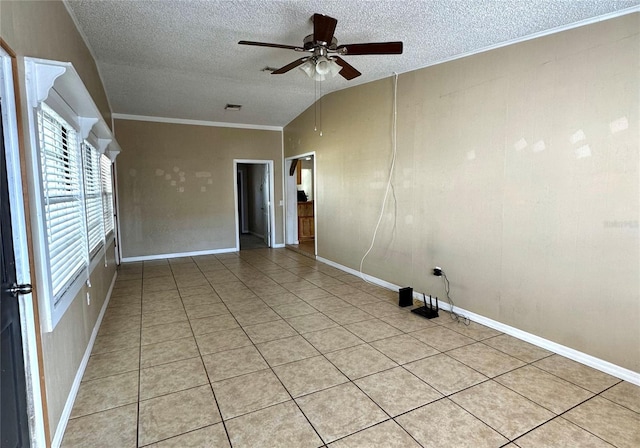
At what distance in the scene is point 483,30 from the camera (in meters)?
2.90

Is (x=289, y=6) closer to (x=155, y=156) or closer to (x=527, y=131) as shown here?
(x=527, y=131)

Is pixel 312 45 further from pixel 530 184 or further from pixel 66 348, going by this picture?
pixel 66 348

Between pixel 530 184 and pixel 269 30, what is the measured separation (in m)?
2.77

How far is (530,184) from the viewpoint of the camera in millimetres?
2896

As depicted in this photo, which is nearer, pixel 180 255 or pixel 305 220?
pixel 180 255

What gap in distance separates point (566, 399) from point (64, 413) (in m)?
3.21

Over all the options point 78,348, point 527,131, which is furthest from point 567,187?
point 78,348

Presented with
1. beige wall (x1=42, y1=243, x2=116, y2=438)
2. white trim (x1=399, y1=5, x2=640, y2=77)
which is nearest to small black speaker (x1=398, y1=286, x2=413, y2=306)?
white trim (x1=399, y1=5, x2=640, y2=77)

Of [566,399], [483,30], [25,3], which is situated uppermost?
[483,30]

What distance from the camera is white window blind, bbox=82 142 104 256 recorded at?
10.3ft

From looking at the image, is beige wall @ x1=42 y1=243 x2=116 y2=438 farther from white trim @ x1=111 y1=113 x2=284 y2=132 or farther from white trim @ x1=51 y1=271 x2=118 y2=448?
Result: white trim @ x1=111 y1=113 x2=284 y2=132

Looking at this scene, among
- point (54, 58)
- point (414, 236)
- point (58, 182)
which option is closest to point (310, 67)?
point (54, 58)

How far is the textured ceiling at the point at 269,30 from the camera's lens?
2.60m

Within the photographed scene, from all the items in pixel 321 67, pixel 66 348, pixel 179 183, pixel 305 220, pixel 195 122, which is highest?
pixel 195 122
